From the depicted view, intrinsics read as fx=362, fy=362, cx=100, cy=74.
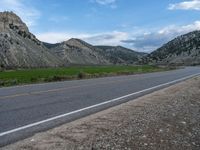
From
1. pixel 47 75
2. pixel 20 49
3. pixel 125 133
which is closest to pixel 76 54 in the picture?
pixel 20 49

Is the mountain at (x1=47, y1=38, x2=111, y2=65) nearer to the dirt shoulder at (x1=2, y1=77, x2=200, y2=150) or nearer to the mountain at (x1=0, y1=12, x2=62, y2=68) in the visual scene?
the mountain at (x1=0, y1=12, x2=62, y2=68)

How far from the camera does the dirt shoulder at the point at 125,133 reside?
7.12 m

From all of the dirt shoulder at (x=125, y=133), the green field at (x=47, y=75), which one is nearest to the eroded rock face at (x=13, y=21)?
the green field at (x=47, y=75)

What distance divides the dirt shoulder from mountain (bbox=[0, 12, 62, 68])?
82.9 metres

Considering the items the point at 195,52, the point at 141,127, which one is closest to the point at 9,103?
the point at 141,127

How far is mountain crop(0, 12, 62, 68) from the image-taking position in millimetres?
96062

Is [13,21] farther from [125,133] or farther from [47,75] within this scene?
[125,133]

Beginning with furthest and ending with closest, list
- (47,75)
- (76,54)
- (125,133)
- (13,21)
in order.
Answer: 1. (76,54)
2. (13,21)
3. (47,75)
4. (125,133)

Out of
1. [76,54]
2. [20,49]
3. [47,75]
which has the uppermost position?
[20,49]

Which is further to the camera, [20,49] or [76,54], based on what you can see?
[76,54]

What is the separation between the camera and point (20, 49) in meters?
102

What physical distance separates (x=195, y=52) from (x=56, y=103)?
195 meters

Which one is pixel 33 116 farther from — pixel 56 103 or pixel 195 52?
pixel 195 52

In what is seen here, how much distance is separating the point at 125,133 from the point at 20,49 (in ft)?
317
